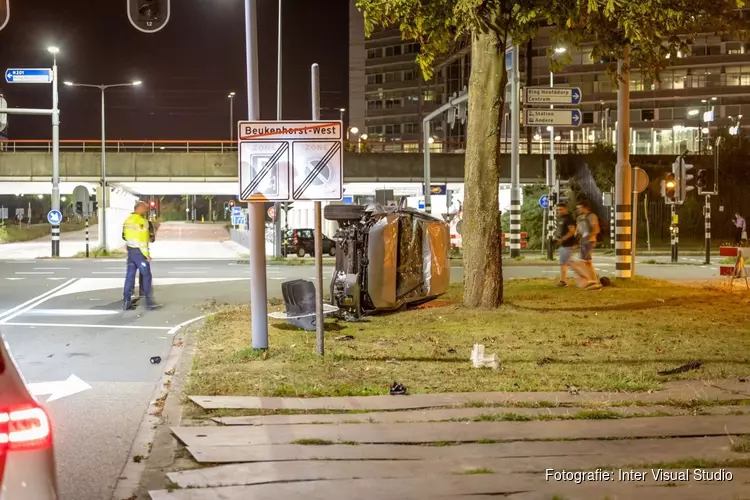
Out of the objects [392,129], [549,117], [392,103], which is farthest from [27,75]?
[392,103]

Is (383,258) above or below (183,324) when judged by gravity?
above

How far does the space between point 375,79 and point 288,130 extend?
10108 cm

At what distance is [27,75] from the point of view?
94.6 ft

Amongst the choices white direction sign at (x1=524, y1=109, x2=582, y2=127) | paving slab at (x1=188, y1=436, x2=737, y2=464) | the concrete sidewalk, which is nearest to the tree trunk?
the concrete sidewalk

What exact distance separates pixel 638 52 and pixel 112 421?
38.0ft

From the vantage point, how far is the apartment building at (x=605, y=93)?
67688 millimetres

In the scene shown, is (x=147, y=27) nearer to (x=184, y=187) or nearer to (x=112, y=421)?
(x=112, y=421)

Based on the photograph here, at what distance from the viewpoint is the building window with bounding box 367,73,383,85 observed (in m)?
108

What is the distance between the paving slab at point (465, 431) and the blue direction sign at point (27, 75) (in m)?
24.9

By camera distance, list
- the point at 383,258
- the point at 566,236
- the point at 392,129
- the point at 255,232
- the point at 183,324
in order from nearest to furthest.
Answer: the point at 255,232
the point at 383,258
the point at 183,324
the point at 566,236
the point at 392,129

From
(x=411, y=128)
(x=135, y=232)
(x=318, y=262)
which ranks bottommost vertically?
(x=318, y=262)

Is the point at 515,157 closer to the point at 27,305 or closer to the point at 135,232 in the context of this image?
the point at 135,232

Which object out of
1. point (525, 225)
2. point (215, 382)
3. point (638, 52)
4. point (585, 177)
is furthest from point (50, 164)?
point (215, 382)

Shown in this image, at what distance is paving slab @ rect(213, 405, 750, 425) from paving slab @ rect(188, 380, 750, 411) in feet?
0.57
